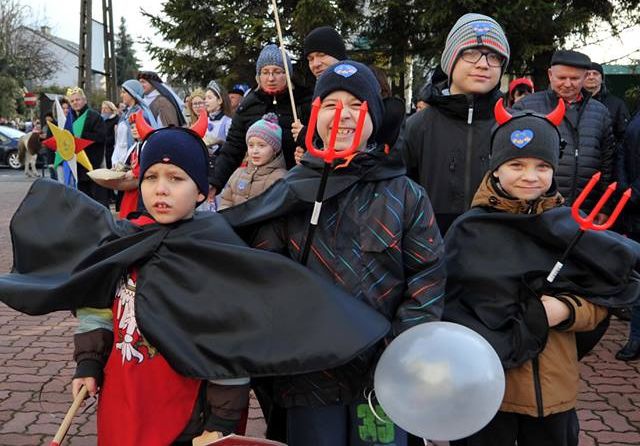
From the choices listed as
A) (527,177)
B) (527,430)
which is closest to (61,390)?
(527,430)

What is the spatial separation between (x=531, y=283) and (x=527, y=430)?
58 cm

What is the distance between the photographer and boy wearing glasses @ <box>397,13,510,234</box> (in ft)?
10.8

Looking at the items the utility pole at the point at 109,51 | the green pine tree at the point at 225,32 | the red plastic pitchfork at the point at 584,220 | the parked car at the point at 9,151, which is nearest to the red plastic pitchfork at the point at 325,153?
the red plastic pitchfork at the point at 584,220

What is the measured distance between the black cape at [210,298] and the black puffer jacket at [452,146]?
1397mm

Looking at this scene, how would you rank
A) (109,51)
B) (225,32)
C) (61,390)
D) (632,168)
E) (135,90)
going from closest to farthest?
1. (61,390)
2. (632,168)
3. (135,90)
4. (225,32)
5. (109,51)

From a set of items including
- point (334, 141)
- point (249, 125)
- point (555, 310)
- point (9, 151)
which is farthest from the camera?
point (9, 151)

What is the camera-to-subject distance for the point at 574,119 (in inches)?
196

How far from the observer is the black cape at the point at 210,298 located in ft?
7.00

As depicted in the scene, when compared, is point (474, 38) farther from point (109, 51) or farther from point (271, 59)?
point (109, 51)

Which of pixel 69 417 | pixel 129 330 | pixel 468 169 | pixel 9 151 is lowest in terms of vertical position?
pixel 9 151

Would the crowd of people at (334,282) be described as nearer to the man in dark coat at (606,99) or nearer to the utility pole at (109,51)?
the man in dark coat at (606,99)

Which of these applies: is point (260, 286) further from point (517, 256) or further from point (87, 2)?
point (87, 2)

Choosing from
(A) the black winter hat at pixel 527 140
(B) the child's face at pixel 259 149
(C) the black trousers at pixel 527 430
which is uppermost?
(A) the black winter hat at pixel 527 140

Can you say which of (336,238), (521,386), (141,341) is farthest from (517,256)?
(141,341)
